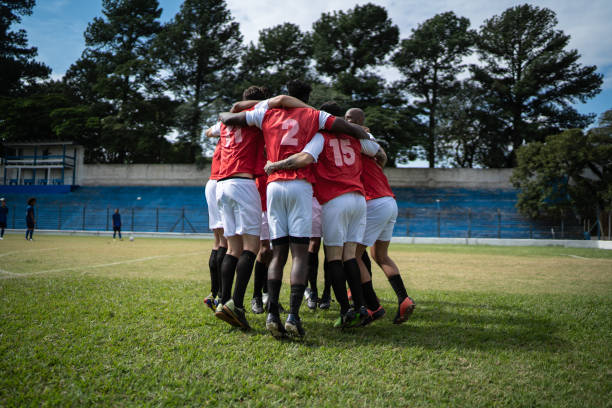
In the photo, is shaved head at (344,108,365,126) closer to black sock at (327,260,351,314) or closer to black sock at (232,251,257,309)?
black sock at (327,260,351,314)

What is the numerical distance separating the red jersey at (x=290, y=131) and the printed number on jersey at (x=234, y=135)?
0.45 metres

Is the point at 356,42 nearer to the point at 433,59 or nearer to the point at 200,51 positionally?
the point at 433,59

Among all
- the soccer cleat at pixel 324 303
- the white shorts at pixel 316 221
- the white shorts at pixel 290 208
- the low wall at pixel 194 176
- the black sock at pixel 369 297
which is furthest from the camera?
the low wall at pixel 194 176

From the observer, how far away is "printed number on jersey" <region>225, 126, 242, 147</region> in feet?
13.0

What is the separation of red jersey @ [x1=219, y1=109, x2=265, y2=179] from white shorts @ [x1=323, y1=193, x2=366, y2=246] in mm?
893

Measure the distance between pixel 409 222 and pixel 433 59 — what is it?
65.0ft

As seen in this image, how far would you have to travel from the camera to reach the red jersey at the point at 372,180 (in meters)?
4.36

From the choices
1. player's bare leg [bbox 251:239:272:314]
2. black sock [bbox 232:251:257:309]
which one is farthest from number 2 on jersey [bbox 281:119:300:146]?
player's bare leg [bbox 251:239:272:314]

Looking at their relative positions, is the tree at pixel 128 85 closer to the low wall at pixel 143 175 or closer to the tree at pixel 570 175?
the low wall at pixel 143 175

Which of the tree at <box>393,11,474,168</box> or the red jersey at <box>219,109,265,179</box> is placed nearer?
the red jersey at <box>219,109,265,179</box>

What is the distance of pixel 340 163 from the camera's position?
3.79 meters

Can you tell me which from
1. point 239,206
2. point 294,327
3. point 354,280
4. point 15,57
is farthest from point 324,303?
point 15,57

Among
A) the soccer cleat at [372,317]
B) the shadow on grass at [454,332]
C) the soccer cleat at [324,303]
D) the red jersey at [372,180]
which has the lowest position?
the soccer cleat at [324,303]

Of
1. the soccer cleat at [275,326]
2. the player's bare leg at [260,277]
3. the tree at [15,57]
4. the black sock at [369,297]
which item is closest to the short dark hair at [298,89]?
the player's bare leg at [260,277]
